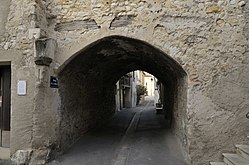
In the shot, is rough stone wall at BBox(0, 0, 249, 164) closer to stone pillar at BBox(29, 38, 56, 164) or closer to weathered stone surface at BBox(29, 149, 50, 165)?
stone pillar at BBox(29, 38, 56, 164)

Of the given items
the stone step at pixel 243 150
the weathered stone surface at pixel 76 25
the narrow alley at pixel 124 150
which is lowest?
the narrow alley at pixel 124 150

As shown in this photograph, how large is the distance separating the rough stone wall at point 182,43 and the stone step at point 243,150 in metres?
Result: 0.19

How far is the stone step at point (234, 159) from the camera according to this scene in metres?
4.12

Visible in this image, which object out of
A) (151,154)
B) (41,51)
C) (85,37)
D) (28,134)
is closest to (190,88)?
(151,154)

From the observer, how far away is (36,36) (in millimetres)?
5367

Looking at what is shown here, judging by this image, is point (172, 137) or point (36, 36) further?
point (172, 137)

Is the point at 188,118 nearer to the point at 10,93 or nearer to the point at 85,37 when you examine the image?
the point at 85,37

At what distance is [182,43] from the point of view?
523 centimetres

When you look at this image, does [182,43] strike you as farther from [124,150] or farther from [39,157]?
[39,157]

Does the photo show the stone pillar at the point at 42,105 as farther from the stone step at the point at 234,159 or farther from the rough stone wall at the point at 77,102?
the stone step at the point at 234,159

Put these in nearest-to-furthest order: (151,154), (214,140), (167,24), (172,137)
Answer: (214,140) → (167,24) → (151,154) → (172,137)

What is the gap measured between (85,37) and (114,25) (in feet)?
2.36

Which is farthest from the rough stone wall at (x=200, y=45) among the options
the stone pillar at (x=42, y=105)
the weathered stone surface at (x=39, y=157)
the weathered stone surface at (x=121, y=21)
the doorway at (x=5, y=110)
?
the weathered stone surface at (x=39, y=157)

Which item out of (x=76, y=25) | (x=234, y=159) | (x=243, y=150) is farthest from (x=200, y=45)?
(x=76, y=25)
